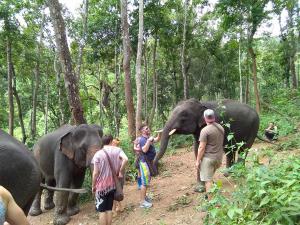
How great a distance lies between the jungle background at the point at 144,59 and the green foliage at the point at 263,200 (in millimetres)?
20

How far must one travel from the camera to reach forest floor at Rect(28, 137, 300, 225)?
6822 mm

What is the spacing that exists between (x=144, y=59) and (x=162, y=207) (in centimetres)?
1597

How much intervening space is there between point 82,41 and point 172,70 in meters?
9.93

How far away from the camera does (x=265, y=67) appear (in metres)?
34.0

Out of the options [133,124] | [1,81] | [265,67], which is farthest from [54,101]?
[265,67]

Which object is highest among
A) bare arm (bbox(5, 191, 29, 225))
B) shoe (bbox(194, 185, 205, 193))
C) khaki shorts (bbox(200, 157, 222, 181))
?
bare arm (bbox(5, 191, 29, 225))

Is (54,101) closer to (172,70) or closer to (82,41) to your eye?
(172,70)

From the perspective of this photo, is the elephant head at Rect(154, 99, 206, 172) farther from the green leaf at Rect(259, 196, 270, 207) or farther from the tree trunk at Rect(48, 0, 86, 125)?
the green leaf at Rect(259, 196, 270, 207)

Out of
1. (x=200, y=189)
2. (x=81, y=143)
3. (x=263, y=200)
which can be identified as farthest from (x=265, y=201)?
(x=81, y=143)

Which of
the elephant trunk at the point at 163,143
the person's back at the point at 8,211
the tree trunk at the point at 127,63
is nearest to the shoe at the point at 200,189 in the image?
the elephant trunk at the point at 163,143

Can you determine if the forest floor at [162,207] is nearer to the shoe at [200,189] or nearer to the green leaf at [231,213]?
the shoe at [200,189]

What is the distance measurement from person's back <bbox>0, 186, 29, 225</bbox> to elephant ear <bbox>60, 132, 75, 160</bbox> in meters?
5.00

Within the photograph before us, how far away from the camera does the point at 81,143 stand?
24.3 ft

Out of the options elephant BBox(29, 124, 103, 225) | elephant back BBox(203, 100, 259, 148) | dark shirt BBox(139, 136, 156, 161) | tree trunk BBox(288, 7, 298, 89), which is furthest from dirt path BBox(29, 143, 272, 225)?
tree trunk BBox(288, 7, 298, 89)
